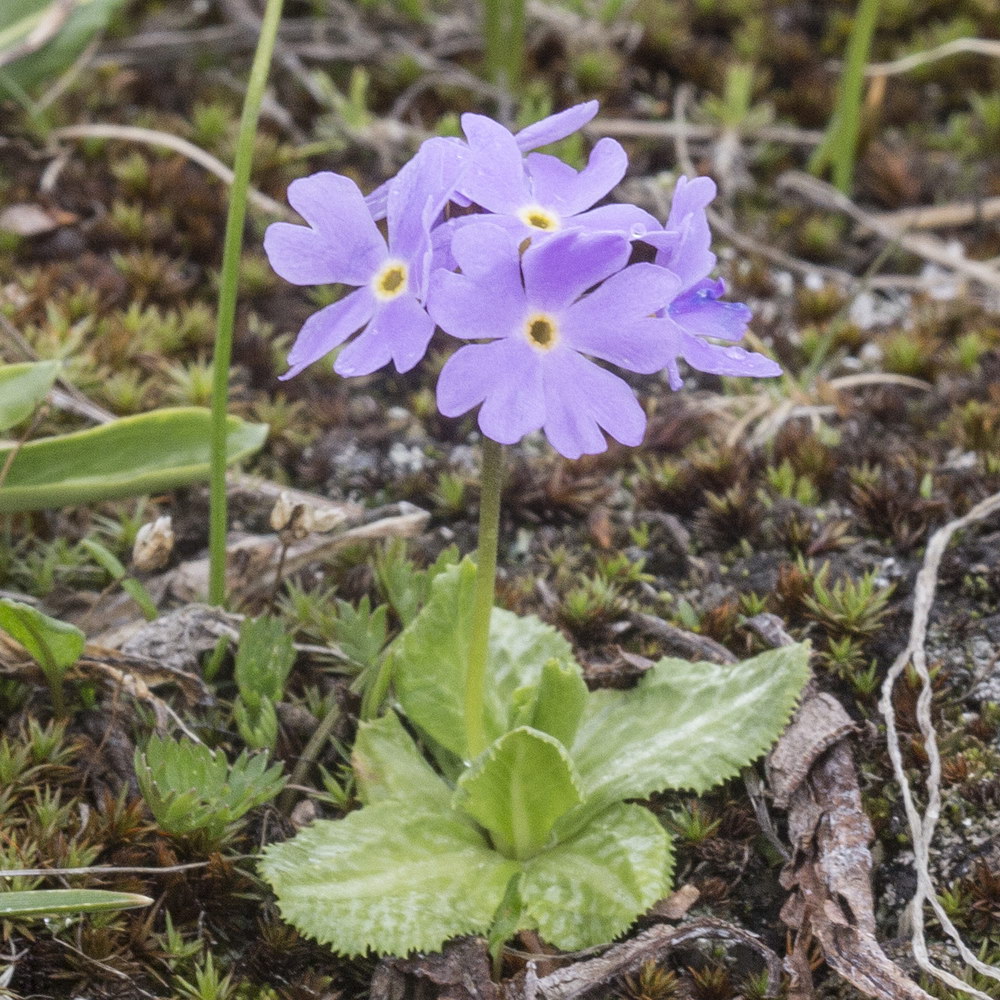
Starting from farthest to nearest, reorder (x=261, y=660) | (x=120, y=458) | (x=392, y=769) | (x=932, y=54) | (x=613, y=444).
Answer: (x=932, y=54)
(x=613, y=444)
(x=120, y=458)
(x=261, y=660)
(x=392, y=769)

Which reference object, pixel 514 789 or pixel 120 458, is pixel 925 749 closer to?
pixel 514 789

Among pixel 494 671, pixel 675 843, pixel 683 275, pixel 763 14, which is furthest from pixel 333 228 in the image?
pixel 763 14

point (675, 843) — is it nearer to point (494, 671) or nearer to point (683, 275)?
point (494, 671)

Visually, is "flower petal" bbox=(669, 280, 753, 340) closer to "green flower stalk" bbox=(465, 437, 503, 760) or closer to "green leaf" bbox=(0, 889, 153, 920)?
→ "green flower stalk" bbox=(465, 437, 503, 760)

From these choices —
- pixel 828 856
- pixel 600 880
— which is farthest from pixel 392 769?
pixel 828 856

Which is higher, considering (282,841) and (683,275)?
(683,275)

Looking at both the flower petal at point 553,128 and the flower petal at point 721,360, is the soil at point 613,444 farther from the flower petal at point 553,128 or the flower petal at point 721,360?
the flower petal at point 553,128
